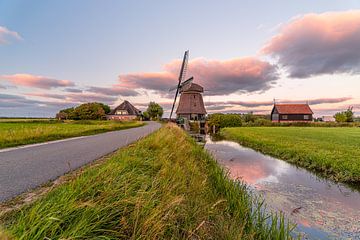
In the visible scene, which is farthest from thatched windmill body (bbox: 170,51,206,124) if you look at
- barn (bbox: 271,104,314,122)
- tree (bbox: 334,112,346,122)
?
tree (bbox: 334,112,346,122)

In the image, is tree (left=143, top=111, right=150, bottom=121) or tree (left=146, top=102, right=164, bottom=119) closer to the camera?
tree (left=143, top=111, right=150, bottom=121)

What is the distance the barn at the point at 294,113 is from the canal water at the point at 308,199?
6124 centimetres

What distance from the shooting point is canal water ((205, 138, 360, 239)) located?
17.2 feet

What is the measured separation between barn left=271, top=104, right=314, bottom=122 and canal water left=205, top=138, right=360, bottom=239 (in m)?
61.2

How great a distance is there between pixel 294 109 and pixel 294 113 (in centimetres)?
158

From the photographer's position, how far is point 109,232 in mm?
2652

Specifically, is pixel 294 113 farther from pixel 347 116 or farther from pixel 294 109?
pixel 347 116

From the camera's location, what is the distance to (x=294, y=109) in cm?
6769

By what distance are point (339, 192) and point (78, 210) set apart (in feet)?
28.9

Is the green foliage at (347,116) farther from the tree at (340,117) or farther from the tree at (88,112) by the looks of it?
the tree at (88,112)

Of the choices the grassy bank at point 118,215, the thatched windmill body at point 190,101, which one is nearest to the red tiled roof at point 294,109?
the thatched windmill body at point 190,101

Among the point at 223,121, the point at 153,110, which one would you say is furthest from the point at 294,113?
the point at 153,110

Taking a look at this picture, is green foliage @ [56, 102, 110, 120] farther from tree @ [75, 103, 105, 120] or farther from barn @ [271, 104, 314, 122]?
barn @ [271, 104, 314, 122]

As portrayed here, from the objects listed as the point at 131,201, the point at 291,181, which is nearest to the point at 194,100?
the point at 291,181
